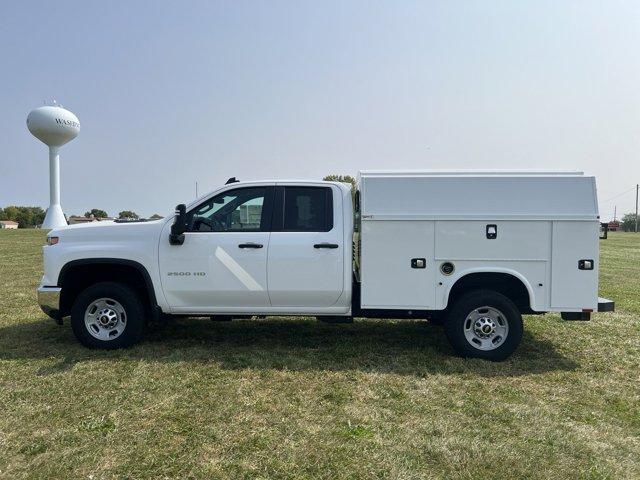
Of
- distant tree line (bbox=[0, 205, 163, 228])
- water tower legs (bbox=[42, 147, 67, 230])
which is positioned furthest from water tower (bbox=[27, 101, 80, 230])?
distant tree line (bbox=[0, 205, 163, 228])

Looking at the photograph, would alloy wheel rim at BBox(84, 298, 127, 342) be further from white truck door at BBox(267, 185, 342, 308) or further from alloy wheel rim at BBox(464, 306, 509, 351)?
alloy wheel rim at BBox(464, 306, 509, 351)

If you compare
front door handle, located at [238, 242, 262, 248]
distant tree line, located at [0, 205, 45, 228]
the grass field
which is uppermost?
distant tree line, located at [0, 205, 45, 228]

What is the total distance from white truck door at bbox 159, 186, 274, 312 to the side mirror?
8 centimetres

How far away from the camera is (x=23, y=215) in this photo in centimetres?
9756

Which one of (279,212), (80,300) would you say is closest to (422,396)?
(279,212)

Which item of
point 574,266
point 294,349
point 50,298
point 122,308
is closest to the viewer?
point 574,266

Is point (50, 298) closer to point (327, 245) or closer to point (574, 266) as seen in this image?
point (327, 245)

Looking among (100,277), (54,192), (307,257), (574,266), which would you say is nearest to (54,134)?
(54,192)

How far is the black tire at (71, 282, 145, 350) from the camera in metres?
5.42

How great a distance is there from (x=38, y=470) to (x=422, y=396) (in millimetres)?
2995

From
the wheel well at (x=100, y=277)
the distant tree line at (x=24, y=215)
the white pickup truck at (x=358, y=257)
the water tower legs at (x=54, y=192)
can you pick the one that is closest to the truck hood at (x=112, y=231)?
the white pickup truck at (x=358, y=257)

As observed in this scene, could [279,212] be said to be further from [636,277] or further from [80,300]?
[636,277]

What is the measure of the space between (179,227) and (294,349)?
1939 millimetres

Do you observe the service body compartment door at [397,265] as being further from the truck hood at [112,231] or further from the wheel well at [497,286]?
the truck hood at [112,231]
